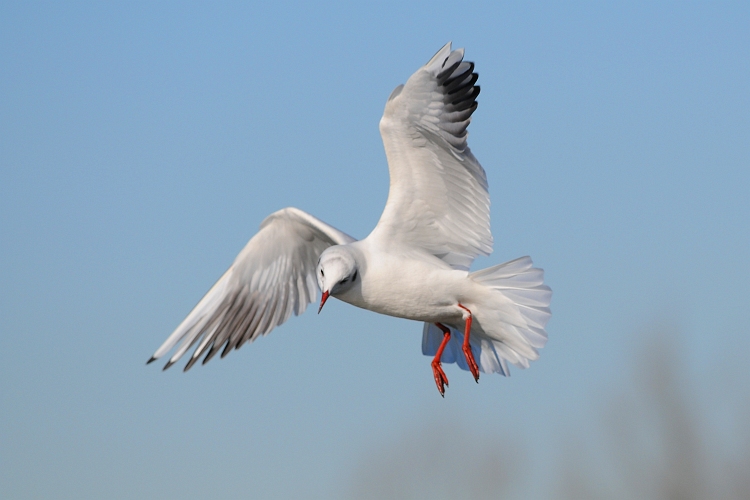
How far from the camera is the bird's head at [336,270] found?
22.6ft

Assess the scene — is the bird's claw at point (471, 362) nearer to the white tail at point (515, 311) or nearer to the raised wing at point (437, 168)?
the white tail at point (515, 311)

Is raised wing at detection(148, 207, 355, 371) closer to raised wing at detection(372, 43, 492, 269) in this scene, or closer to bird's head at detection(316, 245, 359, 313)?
raised wing at detection(372, 43, 492, 269)

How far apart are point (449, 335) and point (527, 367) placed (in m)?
0.66

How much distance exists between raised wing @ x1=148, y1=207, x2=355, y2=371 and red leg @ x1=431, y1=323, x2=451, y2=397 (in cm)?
106

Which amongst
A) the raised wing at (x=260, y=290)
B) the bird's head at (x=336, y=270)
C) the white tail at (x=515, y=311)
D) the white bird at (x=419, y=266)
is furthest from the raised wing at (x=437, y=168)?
the raised wing at (x=260, y=290)

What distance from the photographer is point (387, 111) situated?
7.15 metres

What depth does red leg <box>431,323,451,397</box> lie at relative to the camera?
7746 mm

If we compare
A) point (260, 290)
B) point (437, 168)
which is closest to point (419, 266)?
point (437, 168)

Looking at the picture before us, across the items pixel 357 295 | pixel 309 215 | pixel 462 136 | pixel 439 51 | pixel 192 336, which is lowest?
pixel 192 336

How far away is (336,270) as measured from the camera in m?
6.89

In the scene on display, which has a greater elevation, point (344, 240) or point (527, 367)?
point (344, 240)

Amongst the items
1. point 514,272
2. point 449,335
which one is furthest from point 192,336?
point 514,272

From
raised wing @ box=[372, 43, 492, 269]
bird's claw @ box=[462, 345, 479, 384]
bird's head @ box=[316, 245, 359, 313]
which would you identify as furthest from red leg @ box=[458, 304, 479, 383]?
bird's head @ box=[316, 245, 359, 313]

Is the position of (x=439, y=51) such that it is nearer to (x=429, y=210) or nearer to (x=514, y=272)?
(x=429, y=210)
